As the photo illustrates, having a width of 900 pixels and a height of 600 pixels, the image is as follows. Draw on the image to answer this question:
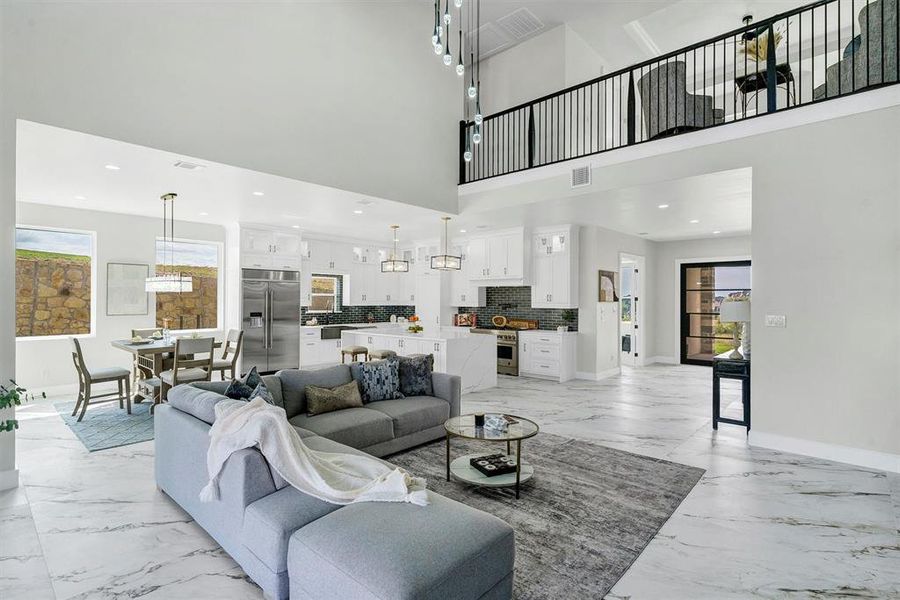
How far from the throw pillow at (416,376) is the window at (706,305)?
720 centimetres

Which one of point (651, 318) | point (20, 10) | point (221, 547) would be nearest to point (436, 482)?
point (221, 547)

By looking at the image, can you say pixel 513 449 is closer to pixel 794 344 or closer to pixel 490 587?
pixel 490 587

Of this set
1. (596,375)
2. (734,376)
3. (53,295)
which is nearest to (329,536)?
(734,376)

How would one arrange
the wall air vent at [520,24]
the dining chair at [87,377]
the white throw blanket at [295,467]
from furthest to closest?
the wall air vent at [520,24] < the dining chair at [87,377] < the white throw blanket at [295,467]

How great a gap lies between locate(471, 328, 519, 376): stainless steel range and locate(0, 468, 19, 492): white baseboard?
6268 millimetres

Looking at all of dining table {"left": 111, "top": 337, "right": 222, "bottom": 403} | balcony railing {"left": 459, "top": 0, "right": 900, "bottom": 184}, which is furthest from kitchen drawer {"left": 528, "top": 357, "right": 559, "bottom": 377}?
dining table {"left": 111, "top": 337, "right": 222, "bottom": 403}

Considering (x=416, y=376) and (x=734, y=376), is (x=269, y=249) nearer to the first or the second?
(x=416, y=376)

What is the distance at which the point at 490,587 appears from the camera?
183 cm

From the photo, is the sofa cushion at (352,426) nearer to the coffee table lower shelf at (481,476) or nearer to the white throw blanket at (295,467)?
the coffee table lower shelf at (481,476)

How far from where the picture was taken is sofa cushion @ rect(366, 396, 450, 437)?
391 centimetres

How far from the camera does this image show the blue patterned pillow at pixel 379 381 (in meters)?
4.23

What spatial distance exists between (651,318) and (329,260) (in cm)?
695

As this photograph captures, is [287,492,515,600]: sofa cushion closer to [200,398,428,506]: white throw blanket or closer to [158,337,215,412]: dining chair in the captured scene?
[200,398,428,506]: white throw blanket

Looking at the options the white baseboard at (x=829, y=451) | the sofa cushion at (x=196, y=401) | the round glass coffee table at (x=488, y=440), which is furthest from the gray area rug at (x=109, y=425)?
the white baseboard at (x=829, y=451)
